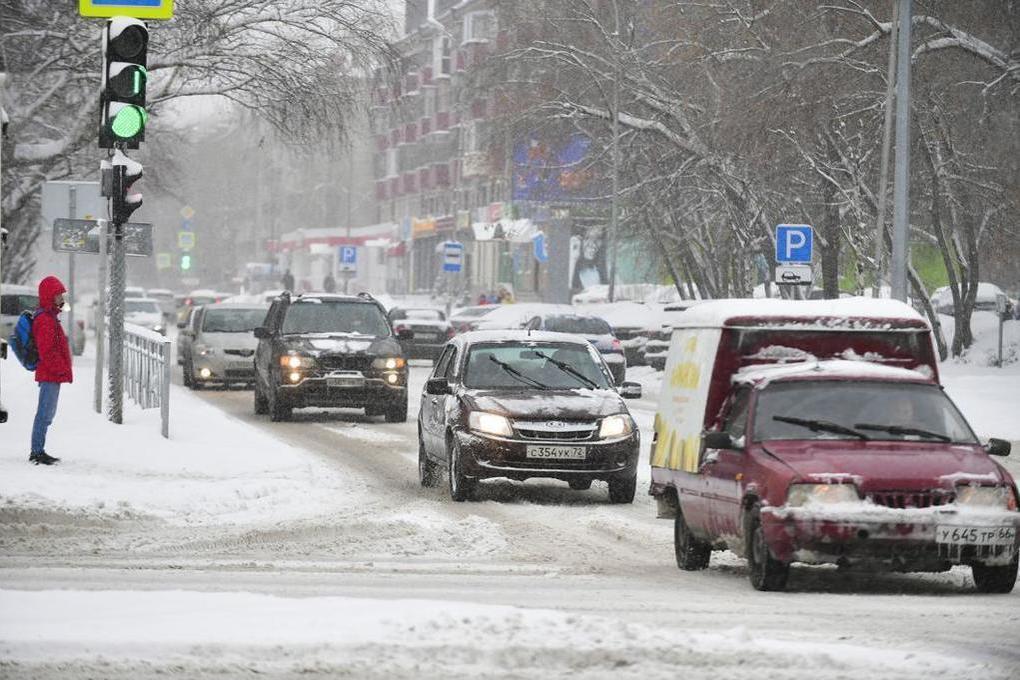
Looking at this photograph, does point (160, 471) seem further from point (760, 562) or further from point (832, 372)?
point (760, 562)

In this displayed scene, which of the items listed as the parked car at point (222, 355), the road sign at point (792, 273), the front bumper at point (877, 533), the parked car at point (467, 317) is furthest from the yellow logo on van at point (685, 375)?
the parked car at point (467, 317)

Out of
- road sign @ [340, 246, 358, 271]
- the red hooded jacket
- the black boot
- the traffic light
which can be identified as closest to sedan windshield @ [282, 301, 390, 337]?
the red hooded jacket

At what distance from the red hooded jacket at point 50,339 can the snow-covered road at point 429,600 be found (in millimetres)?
1205

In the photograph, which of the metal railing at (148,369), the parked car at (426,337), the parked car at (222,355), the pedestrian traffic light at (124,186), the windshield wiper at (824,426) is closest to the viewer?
the windshield wiper at (824,426)

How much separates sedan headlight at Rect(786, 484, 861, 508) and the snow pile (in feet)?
7.09

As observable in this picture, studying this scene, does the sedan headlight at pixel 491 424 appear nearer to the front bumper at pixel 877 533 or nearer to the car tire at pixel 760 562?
the car tire at pixel 760 562

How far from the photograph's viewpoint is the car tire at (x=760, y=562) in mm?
11797

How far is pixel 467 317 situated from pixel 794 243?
25.8m

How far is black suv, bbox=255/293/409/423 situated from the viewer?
29.0 m

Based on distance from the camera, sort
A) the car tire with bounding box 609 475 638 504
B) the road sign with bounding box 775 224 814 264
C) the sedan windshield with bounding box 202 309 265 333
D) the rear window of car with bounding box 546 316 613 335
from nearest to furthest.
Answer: the car tire with bounding box 609 475 638 504 < the road sign with bounding box 775 224 814 264 < the sedan windshield with bounding box 202 309 265 333 < the rear window of car with bounding box 546 316 613 335

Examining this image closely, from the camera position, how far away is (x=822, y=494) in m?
11.6

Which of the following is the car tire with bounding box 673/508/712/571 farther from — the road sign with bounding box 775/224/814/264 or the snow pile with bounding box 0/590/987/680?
the road sign with bounding box 775/224/814/264

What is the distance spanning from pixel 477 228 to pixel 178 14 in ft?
174

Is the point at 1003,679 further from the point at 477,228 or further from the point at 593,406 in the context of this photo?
the point at 477,228
